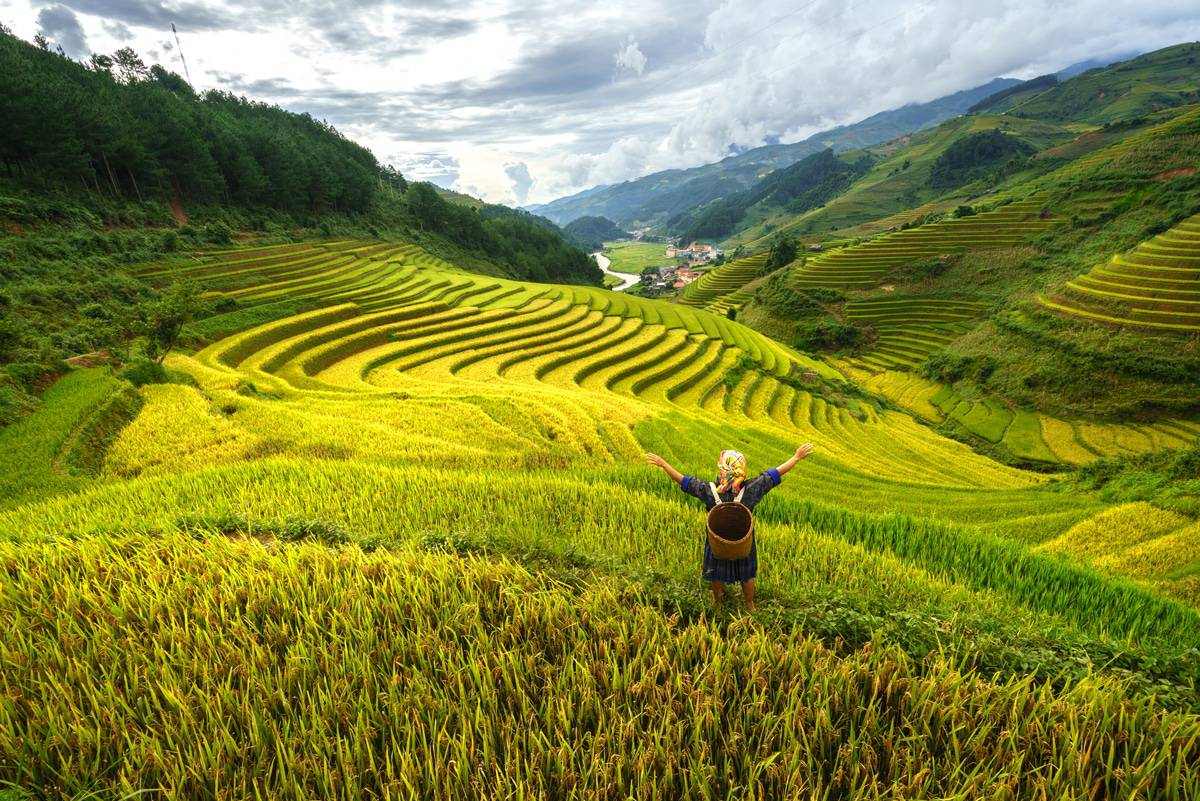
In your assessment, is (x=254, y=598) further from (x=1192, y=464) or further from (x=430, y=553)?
(x=1192, y=464)

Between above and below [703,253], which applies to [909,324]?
below

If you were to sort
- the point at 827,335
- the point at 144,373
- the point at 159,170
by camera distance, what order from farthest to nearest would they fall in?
the point at 827,335 < the point at 159,170 < the point at 144,373

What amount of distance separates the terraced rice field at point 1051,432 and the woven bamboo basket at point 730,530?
30.5m

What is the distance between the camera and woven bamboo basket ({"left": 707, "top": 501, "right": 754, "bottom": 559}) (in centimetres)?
340

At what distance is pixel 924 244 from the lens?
56594 millimetres

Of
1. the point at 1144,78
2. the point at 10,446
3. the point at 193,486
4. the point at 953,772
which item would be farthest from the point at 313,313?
the point at 1144,78

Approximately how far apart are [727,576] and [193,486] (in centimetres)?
694

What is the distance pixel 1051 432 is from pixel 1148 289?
15.2 metres

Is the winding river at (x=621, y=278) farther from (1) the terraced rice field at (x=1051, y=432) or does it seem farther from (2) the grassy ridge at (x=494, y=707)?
(2) the grassy ridge at (x=494, y=707)

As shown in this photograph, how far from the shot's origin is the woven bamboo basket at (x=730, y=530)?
3398 mm

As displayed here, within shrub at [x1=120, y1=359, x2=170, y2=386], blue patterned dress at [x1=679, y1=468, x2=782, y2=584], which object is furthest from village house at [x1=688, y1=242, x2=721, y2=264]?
blue patterned dress at [x1=679, y1=468, x2=782, y2=584]

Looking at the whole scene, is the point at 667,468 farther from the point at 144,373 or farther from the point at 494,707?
the point at 144,373

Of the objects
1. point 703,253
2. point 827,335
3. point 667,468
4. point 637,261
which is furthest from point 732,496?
point 637,261

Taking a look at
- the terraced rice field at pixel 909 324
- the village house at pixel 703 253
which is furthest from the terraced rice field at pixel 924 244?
the village house at pixel 703 253
